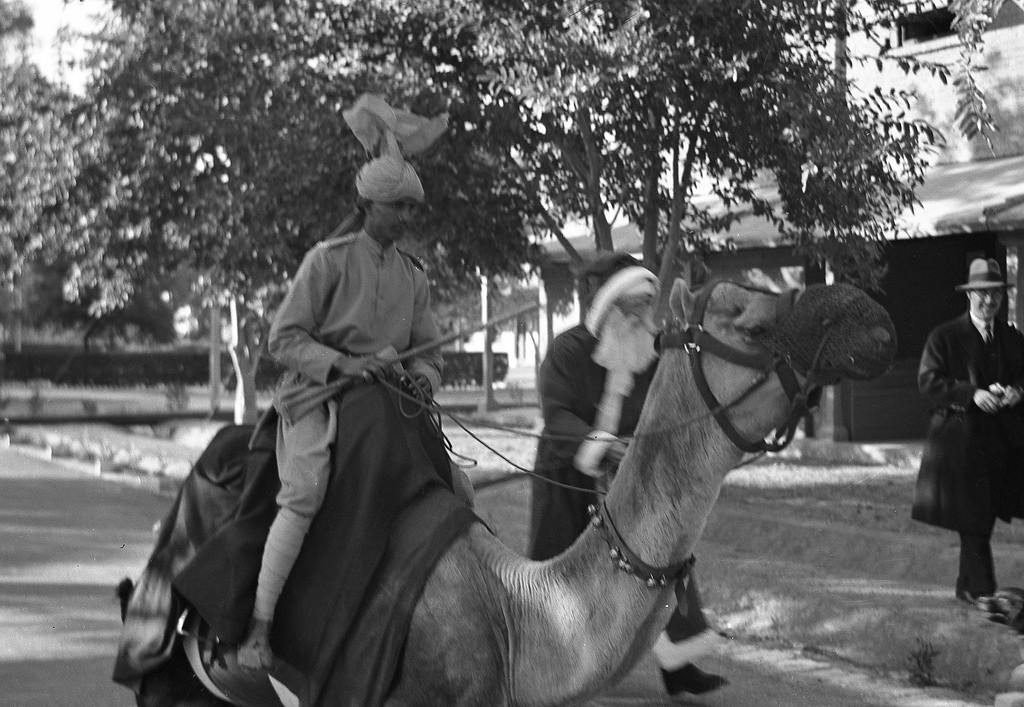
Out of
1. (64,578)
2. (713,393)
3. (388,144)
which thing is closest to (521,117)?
(64,578)

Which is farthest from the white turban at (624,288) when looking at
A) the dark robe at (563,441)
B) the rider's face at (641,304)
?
the dark robe at (563,441)

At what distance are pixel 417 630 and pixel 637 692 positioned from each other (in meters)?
3.33

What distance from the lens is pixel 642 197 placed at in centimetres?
1298

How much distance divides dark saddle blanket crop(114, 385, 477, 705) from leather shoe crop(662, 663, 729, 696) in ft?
8.44

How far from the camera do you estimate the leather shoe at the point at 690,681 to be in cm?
659

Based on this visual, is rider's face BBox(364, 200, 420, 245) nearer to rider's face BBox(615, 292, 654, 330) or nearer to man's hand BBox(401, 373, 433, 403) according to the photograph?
man's hand BBox(401, 373, 433, 403)

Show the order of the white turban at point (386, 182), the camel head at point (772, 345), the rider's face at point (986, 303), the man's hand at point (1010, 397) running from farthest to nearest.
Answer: the rider's face at point (986, 303)
the man's hand at point (1010, 397)
the white turban at point (386, 182)
the camel head at point (772, 345)

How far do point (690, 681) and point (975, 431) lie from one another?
2974 mm

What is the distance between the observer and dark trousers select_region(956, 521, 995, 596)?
8.37m

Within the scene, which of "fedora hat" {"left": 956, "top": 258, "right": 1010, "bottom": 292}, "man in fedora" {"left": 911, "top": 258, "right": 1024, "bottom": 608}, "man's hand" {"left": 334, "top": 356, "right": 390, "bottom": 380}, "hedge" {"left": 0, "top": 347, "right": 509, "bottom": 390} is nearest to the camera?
"man's hand" {"left": 334, "top": 356, "right": 390, "bottom": 380}

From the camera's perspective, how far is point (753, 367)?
11.5ft

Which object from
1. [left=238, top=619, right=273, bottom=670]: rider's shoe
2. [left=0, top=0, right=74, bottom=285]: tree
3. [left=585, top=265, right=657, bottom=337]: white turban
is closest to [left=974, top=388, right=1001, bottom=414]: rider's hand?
[left=585, top=265, right=657, bottom=337]: white turban

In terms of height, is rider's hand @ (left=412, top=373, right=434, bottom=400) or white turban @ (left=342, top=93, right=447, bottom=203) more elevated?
white turban @ (left=342, top=93, right=447, bottom=203)

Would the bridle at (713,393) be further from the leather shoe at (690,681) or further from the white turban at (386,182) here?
the leather shoe at (690,681)
